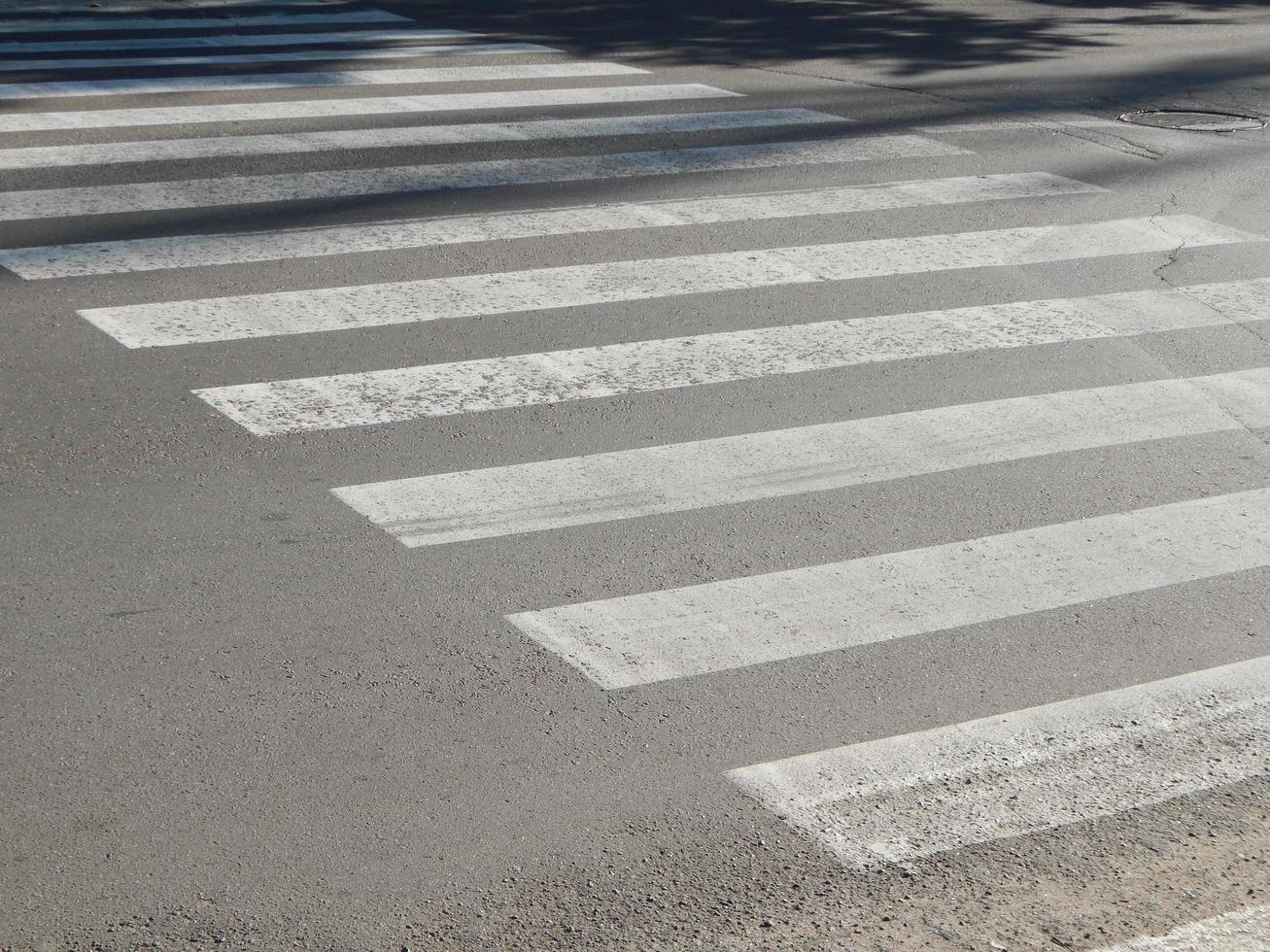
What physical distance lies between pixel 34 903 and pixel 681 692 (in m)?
1.64

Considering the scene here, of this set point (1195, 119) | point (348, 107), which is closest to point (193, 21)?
point (348, 107)

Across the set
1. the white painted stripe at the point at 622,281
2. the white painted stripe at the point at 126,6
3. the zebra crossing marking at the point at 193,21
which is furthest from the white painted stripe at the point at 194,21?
the white painted stripe at the point at 622,281

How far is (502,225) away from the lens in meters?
8.16

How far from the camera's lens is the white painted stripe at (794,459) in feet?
16.9

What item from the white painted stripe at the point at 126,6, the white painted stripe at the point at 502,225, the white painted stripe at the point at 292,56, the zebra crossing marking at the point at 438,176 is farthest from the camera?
the white painted stripe at the point at 126,6

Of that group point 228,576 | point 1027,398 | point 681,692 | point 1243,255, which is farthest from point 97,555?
point 1243,255

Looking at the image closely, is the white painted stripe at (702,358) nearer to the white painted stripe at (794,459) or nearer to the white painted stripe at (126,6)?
the white painted stripe at (794,459)

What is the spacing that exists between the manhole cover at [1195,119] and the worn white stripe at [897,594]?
21.7 ft

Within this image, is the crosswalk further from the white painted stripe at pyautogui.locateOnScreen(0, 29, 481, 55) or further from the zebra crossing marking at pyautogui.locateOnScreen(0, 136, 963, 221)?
the white painted stripe at pyautogui.locateOnScreen(0, 29, 481, 55)

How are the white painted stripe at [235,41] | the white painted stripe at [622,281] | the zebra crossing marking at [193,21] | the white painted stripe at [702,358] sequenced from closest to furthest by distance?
the white painted stripe at [702,358] < the white painted stripe at [622,281] < the white painted stripe at [235,41] < the zebra crossing marking at [193,21]

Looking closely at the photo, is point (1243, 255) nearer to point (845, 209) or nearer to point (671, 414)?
point (845, 209)

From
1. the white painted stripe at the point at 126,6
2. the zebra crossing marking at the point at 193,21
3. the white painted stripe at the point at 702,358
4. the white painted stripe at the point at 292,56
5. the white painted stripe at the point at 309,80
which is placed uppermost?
the white painted stripe at the point at 126,6

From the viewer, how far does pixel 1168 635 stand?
15.0 ft

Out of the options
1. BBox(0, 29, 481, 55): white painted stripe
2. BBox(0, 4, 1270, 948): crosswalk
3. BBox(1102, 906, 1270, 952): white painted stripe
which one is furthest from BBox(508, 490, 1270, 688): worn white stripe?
BBox(0, 29, 481, 55): white painted stripe
